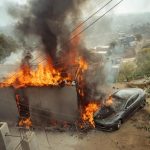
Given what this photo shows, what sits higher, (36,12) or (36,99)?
(36,12)

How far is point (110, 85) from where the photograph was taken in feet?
61.3

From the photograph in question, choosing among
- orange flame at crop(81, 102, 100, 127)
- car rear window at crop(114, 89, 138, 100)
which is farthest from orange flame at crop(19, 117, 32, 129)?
car rear window at crop(114, 89, 138, 100)

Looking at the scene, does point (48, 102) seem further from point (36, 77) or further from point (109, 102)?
point (109, 102)

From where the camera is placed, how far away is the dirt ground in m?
11.3

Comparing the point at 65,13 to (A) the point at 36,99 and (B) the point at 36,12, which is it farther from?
(A) the point at 36,99

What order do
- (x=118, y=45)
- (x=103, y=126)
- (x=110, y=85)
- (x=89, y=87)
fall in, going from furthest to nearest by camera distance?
(x=118, y=45), (x=110, y=85), (x=89, y=87), (x=103, y=126)

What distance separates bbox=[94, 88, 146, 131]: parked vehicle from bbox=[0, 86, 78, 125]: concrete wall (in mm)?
1480

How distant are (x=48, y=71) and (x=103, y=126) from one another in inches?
172

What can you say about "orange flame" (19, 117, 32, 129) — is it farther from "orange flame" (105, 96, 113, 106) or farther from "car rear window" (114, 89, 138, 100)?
"car rear window" (114, 89, 138, 100)

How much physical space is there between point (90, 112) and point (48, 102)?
2.51 m

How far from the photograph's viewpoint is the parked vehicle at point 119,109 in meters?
12.5

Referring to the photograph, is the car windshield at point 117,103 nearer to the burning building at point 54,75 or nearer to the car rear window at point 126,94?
the car rear window at point 126,94

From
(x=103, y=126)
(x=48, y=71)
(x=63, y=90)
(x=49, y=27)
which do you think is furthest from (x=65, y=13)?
(x=103, y=126)

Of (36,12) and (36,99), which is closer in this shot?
(36,99)
